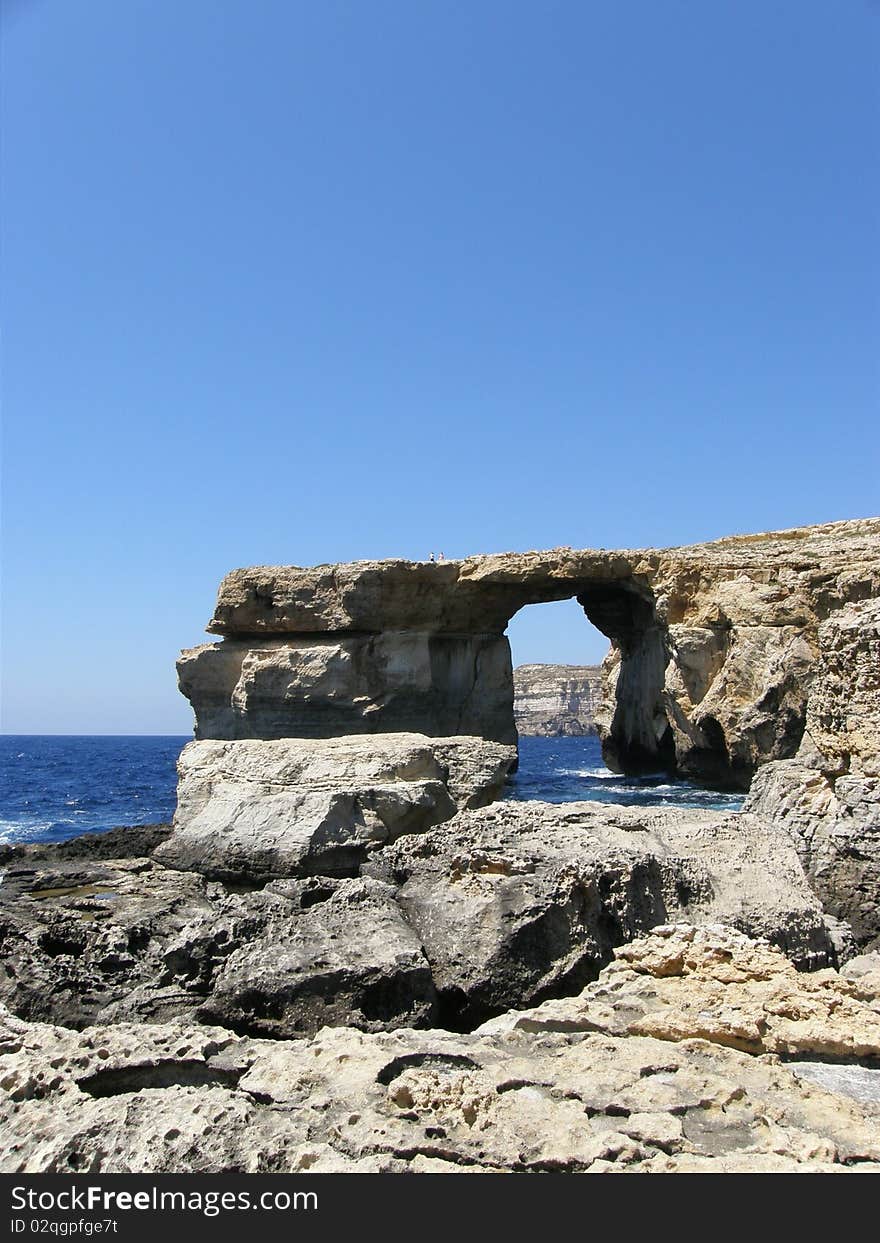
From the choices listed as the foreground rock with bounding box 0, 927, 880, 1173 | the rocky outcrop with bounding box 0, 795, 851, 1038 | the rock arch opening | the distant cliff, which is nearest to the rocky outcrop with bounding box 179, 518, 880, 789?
the rock arch opening

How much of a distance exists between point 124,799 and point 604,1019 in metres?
31.5

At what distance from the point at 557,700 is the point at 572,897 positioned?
286 feet

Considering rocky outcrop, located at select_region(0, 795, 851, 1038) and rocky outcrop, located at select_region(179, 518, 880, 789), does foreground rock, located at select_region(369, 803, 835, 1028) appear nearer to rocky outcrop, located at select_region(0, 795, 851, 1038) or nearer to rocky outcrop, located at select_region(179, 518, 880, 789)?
rocky outcrop, located at select_region(0, 795, 851, 1038)

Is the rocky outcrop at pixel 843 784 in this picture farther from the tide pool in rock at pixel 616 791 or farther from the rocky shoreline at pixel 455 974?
the tide pool in rock at pixel 616 791

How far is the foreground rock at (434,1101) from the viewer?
4016 mm

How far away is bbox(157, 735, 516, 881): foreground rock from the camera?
42.9 ft

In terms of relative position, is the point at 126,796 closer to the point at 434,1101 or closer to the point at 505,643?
the point at 505,643

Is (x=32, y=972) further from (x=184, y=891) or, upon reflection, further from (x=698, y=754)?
(x=698, y=754)

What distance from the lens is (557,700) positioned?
93250mm

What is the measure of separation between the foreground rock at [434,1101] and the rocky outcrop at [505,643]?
1804cm

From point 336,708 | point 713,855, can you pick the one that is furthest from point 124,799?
point 713,855

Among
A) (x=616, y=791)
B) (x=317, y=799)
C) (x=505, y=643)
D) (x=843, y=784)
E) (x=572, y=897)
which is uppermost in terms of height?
(x=505, y=643)

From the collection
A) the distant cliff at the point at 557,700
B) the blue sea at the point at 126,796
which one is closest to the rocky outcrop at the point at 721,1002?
the blue sea at the point at 126,796

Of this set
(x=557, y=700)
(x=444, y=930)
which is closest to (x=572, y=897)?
(x=444, y=930)
